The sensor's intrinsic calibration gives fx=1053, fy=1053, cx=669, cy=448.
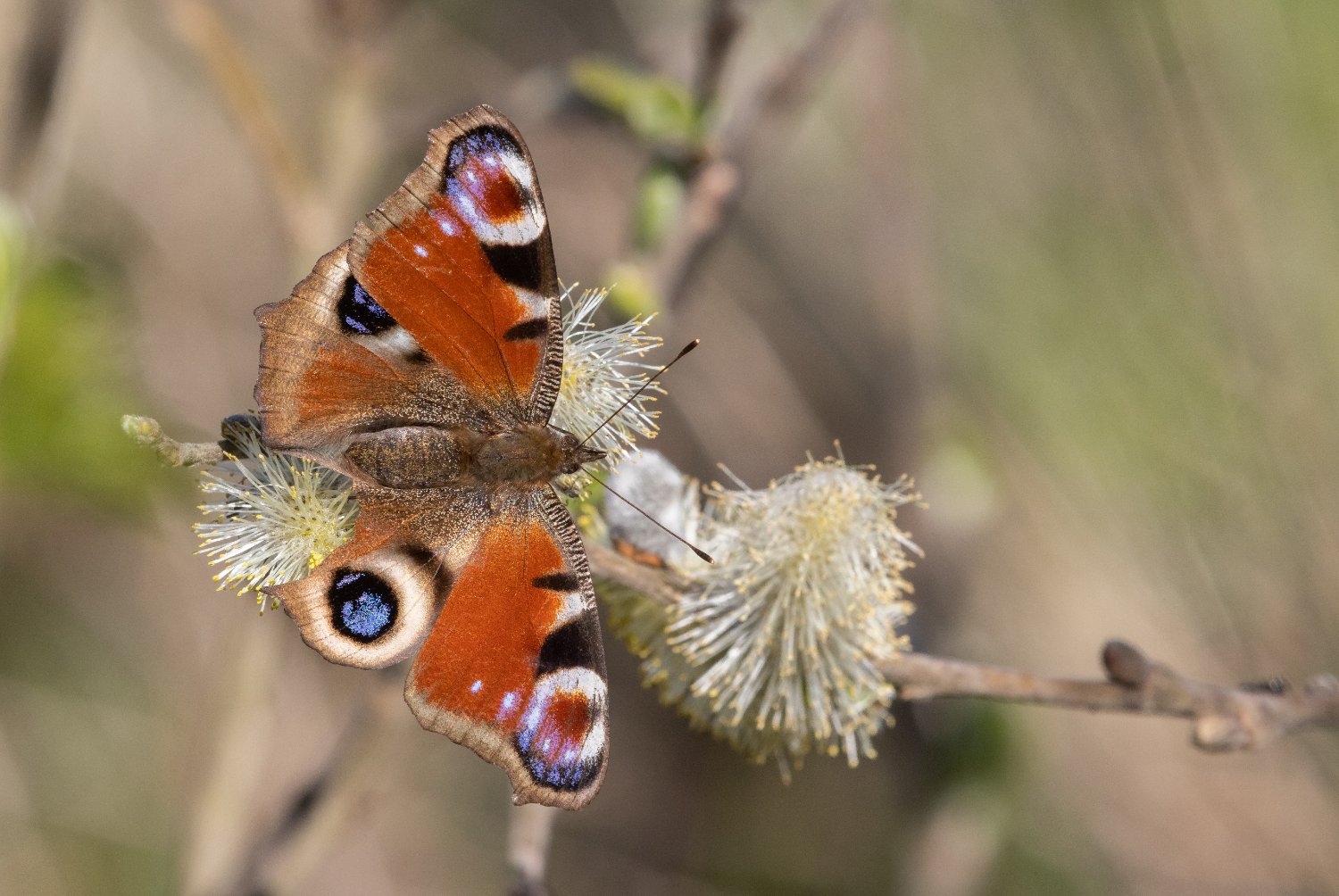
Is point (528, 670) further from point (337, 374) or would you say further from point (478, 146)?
point (478, 146)

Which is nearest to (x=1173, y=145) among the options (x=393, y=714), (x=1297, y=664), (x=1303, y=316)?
(x=1303, y=316)

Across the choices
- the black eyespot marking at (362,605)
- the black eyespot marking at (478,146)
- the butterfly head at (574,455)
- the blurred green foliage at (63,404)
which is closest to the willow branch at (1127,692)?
the butterfly head at (574,455)

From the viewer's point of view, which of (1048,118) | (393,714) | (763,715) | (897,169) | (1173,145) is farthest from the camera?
(1048,118)

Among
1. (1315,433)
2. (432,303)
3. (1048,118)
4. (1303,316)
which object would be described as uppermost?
(1048,118)

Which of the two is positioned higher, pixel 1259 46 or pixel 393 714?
pixel 1259 46

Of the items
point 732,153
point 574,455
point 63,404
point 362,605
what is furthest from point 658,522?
point 63,404

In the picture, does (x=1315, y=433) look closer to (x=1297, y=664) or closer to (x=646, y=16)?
(x=1297, y=664)

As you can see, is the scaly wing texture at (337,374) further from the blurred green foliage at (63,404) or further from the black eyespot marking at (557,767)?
the blurred green foliage at (63,404)

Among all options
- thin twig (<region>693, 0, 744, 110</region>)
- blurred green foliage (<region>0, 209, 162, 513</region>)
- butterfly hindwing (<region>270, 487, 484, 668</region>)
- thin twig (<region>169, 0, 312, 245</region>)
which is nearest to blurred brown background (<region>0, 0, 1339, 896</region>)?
blurred green foliage (<region>0, 209, 162, 513</region>)
